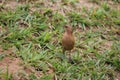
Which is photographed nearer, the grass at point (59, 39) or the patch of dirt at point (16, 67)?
the patch of dirt at point (16, 67)

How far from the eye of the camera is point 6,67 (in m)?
3.75

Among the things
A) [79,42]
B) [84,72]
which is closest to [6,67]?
[84,72]

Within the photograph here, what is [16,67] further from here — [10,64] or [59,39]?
[59,39]

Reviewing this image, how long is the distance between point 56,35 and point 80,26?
0.58 metres

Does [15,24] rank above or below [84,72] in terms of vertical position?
above

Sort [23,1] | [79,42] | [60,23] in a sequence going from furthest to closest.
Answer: [23,1], [60,23], [79,42]

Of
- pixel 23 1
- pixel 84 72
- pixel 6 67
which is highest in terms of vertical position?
pixel 23 1

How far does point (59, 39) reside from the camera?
459 cm

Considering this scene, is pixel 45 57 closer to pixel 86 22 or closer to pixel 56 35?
pixel 56 35

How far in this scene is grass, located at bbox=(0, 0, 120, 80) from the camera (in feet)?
13.3

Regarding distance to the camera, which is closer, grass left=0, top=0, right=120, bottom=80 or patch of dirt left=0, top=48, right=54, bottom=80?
patch of dirt left=0, top=48, right=54, bottom=80

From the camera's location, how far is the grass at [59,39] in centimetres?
404

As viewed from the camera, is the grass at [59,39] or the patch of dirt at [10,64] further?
the grass at [59,39]

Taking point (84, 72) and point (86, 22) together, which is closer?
point (84, 72)
